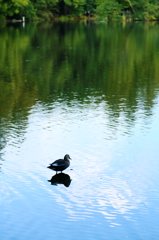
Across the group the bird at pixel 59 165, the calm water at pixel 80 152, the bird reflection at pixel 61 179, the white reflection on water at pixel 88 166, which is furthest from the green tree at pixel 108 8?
the bird at pixel 59 165

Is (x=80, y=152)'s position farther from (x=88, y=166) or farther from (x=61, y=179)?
(x=61, y=179)

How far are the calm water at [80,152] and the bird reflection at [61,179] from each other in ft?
0.22

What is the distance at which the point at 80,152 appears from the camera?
14180 millimetres

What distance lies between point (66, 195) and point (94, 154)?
3.00 m

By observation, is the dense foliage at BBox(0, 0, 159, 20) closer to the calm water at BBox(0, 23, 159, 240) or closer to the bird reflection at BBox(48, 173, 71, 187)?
the calm water at BBox(0, 23, 159, 240)

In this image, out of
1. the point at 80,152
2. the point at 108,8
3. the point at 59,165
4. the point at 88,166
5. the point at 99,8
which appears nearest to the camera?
the point at 59,165

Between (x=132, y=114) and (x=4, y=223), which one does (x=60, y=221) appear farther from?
(x=132, y=114)

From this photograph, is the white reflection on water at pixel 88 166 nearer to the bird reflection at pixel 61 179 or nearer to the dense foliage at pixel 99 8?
the bird reflection at pixel 61 179

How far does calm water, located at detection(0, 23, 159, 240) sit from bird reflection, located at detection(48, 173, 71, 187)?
0.07 meters

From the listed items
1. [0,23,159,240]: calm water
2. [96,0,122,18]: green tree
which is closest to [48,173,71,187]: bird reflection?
[0,23,159,240]: calm water

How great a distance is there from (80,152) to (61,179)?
84.1 inches

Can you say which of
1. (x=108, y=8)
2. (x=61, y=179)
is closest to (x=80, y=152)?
(x=61, y=179)

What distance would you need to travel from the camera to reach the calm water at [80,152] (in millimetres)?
9992

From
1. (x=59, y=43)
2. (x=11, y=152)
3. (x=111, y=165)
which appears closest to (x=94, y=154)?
(x=111, y=165)
